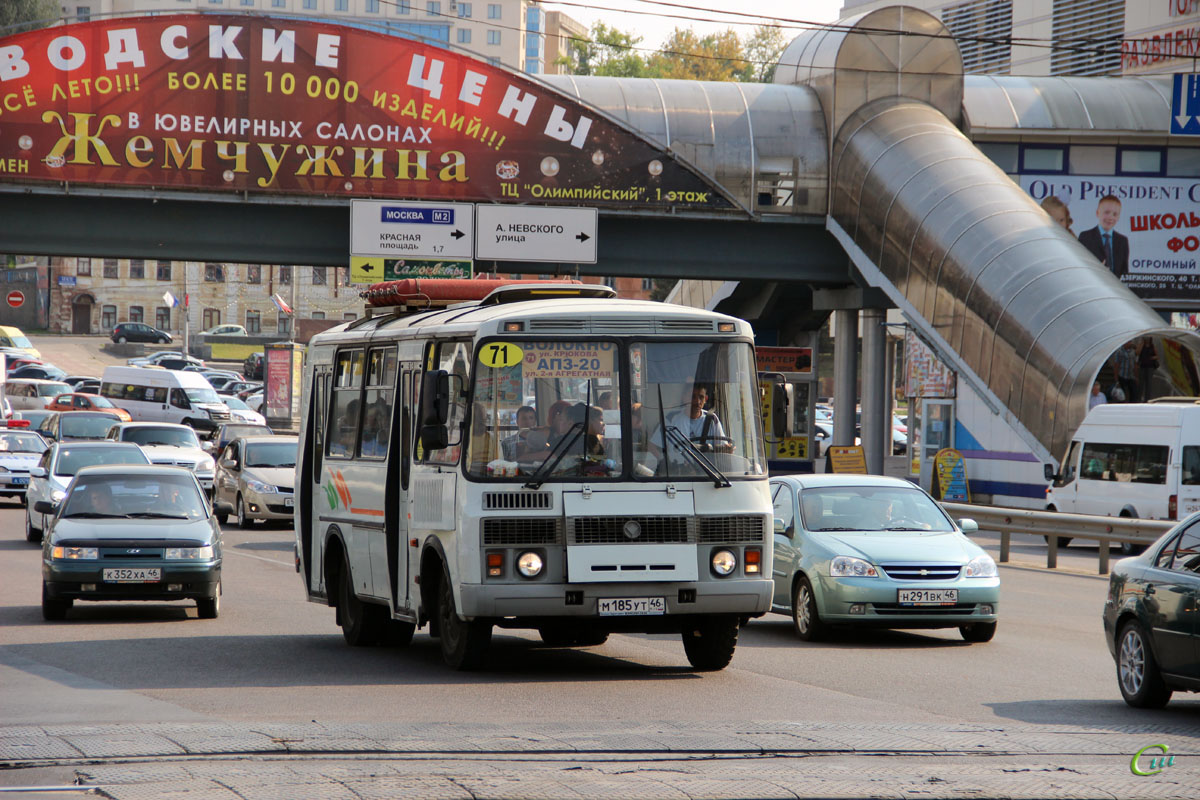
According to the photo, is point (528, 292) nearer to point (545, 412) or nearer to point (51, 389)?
point (545, 412)

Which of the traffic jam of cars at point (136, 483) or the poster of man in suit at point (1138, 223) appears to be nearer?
the traffic jam of cars at point (136, 483)

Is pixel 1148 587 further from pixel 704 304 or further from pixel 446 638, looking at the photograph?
pixel 704 304

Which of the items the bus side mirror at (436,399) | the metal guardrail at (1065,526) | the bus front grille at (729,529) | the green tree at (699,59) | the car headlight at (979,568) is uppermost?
the green tree at (699,59)

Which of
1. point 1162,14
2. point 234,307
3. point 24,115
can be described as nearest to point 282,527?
point 24,115

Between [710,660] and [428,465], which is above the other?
[428,465]

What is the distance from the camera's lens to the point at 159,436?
3709 cm

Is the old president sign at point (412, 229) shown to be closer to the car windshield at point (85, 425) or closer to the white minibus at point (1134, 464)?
the car windshield at point (85, 425)

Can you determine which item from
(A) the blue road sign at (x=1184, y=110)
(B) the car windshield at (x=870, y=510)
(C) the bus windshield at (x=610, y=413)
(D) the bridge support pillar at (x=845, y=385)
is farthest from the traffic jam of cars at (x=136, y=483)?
(A) the blue road sign at (x=1184, y=110)

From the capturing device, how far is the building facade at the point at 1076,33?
54344 mm

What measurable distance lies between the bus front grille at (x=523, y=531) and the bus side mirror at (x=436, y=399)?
30.1 inches

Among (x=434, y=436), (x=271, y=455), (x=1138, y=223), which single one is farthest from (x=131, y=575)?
(x=1138, y=223)

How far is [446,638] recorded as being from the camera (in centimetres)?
1220

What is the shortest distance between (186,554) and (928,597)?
7.00m

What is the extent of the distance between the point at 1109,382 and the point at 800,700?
28.3 meters
